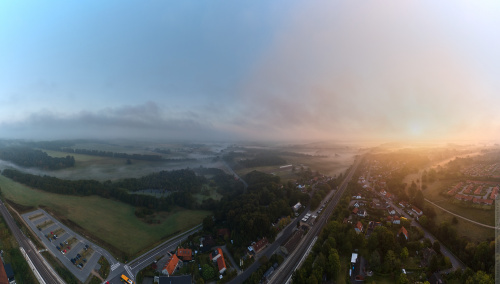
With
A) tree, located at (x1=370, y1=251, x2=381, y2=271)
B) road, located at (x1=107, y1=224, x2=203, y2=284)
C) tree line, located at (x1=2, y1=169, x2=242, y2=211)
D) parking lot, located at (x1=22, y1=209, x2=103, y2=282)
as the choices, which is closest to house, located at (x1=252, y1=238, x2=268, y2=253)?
road, located at (x1=107, y1=224, x2=203, y2=284)

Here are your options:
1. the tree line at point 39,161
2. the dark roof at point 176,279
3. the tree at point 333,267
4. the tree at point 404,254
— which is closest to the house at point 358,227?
the tree at point 404,254

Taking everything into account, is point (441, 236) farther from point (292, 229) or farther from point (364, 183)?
point (364, 183)

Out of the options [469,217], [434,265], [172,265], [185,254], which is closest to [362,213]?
[469,217]

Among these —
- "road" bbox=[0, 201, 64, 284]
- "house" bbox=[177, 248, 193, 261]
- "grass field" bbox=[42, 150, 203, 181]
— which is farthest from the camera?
"grass field" bbox=[42, 150, 203, 181]

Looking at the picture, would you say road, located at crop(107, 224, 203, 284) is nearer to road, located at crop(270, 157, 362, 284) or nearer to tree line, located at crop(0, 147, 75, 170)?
road, located at crop(270, 157, 362, 284)

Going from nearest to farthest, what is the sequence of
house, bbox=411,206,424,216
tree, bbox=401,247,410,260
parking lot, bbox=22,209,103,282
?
tree, bbox=401,247,410,260 < parking lot, bbox=22,209,103,282 < house, bbox=411,206,424,216
